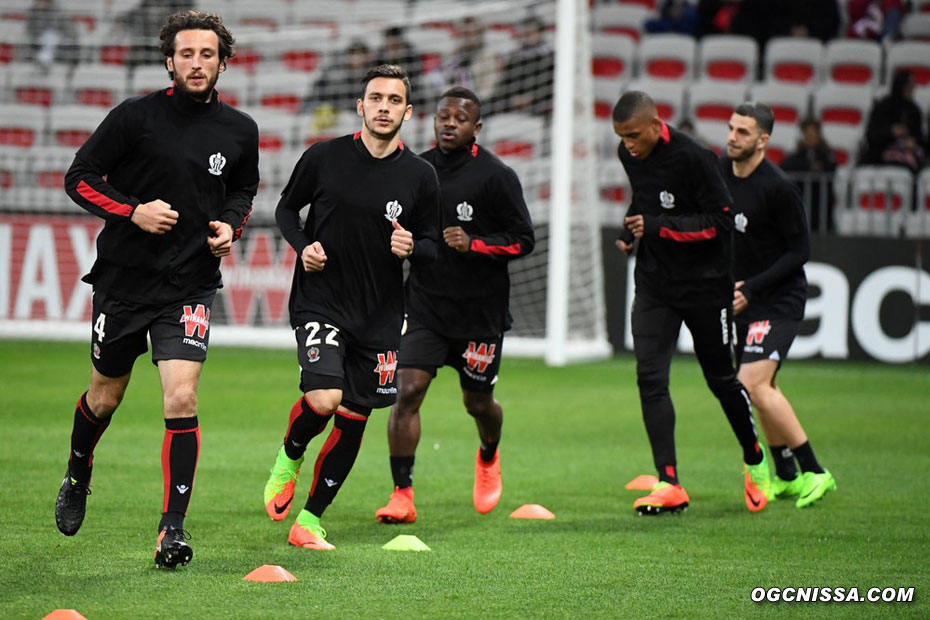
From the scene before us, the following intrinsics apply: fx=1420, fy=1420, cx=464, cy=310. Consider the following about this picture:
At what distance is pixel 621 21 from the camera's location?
2036 cm

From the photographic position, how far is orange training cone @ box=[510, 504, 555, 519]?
291 inches

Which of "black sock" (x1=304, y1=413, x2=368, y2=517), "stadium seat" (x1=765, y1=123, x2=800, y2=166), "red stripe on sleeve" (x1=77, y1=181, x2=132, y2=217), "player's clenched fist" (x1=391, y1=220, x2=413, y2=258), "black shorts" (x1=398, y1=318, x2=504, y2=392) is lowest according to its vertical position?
"black sock" (x1=304, y1=413, x2=368, y2=517)

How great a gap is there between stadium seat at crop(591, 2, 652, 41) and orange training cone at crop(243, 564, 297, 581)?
1575 centimetres

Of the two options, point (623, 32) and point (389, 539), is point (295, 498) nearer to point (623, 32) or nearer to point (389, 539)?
point (389, 539)

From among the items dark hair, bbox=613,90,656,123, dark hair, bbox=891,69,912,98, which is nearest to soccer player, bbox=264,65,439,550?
dark hair, bbox=613,90,656,123

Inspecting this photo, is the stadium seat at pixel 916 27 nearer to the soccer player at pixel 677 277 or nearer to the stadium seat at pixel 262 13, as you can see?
the stadium seat at pixel 262 13

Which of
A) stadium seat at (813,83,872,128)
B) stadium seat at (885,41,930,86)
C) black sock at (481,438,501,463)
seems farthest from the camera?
stadium seat at (885,41,930,86)

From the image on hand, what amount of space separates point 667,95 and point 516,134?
3181mm

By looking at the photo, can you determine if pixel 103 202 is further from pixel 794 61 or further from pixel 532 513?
pixel 794 61

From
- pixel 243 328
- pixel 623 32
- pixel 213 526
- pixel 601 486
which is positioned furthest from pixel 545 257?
pixel 213 526

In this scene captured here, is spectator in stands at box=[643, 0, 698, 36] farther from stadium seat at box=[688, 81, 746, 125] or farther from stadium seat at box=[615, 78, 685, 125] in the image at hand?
stadium seat at box=[688, 81, 746, 125]

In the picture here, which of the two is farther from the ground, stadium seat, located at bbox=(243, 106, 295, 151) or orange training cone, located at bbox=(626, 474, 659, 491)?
stadium seat, located at bbox=(243, 106, 295, 151)

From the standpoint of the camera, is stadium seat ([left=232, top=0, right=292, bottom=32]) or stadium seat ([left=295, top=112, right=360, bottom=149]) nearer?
stadium seat ([left=295, top=112, right=360, bottom=149])

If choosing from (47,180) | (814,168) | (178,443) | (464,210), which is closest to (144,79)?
(47,180)
